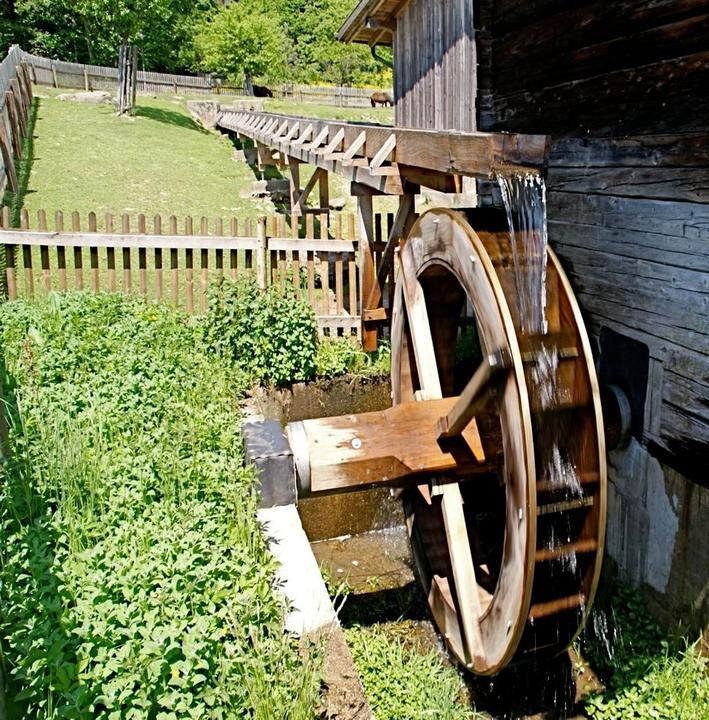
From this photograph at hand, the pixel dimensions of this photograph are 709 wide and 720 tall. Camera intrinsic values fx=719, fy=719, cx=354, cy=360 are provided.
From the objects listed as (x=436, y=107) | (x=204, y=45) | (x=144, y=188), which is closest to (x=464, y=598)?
(x=436, y=107)

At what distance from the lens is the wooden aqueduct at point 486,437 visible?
3.50m

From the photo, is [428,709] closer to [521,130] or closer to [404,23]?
[521,130]

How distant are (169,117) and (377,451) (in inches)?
890

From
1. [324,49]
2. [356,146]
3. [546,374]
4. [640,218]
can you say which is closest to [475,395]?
[546,374]

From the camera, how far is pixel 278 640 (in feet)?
8.92

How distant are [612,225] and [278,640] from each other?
3129 mm

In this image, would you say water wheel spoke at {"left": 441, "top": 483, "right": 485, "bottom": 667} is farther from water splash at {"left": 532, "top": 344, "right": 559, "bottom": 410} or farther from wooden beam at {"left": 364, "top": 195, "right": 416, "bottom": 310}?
wooden beam at {"left": 364, "top": 195, "right": 416, "bottom": 310}

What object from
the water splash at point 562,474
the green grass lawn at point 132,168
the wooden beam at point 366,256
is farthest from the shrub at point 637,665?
the green grass lawn at point 132,168

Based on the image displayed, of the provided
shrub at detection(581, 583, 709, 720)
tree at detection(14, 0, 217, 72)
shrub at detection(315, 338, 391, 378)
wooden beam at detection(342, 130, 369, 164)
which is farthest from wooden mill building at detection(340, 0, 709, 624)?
tree at detection(14, 0, 217, 72)

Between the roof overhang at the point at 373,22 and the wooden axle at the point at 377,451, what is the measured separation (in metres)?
7.79

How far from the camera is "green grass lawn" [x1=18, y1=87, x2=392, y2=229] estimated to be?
42.7 ft

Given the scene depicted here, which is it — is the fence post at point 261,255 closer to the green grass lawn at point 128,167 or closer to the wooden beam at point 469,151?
the wooden beam at point 469,151

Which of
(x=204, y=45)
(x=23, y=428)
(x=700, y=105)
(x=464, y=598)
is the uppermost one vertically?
(x=204, y=45)

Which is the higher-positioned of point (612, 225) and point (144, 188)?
point (144, 188)
